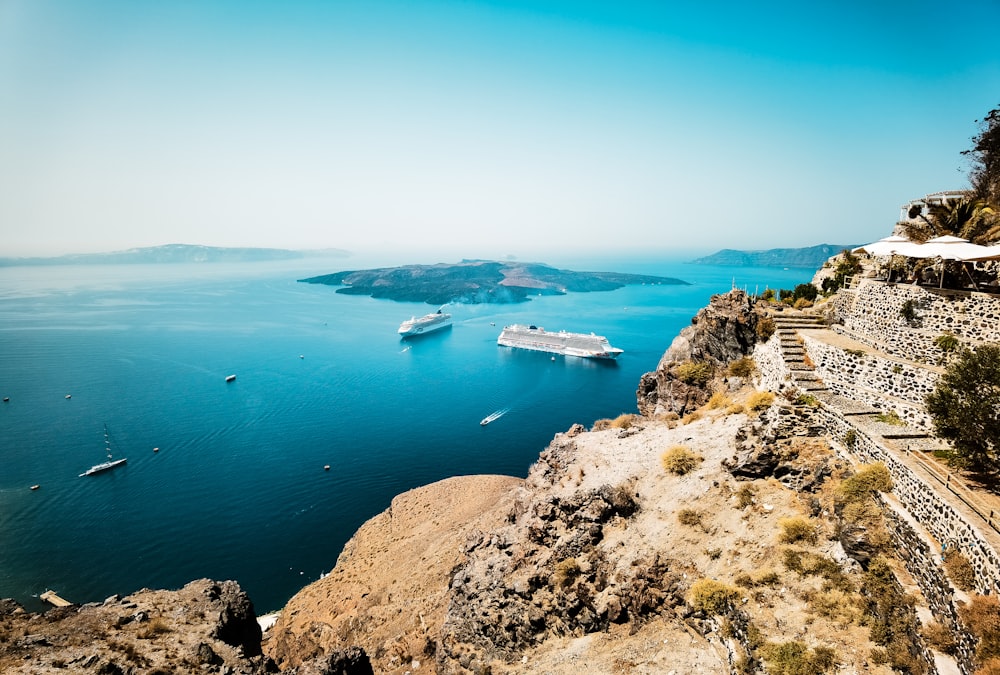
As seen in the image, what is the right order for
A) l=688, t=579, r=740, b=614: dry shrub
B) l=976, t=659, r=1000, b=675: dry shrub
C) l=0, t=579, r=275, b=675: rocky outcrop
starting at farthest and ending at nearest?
l=688, t=579, r=740, b=614: dry shrub, l=0, t=579, r=275, b=675: rocky outcrop, l=976, t=659, r=1000, b=675: dry shrub

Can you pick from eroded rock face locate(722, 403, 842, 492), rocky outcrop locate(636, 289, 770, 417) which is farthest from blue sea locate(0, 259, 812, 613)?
eroded rock face locate(722, 403, 842, 492)

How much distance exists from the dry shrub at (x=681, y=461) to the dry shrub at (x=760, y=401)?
3478mm

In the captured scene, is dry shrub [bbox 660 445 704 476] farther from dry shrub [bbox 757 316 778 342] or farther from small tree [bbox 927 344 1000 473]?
dry shrub [bbox 757 316 778 342]

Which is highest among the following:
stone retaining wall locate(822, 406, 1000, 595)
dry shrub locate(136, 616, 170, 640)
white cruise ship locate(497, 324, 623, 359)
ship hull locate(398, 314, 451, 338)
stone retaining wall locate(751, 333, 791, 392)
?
stone retaining wall locate(751, 333, 791, 392)

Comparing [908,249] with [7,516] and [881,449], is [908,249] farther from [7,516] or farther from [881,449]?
[7,516]

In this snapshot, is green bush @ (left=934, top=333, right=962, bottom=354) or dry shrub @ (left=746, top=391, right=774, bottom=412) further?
dry shrub @ (left=746, top=391, right=774, bottom=412)

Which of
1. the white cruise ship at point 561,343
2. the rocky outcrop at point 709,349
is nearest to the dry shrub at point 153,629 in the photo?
the rocky outcrop at point 709,349

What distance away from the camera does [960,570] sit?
27.8 ft

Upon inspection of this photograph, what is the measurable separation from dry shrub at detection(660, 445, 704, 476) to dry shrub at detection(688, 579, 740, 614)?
5.73m

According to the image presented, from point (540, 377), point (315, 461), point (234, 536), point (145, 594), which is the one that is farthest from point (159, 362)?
point (145, 594)

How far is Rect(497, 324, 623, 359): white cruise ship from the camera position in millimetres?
88881

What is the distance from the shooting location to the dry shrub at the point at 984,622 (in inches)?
284

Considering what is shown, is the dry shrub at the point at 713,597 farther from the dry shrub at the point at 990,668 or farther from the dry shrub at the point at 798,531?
the dry shrub at the point at 990,668

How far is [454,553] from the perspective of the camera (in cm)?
2422
